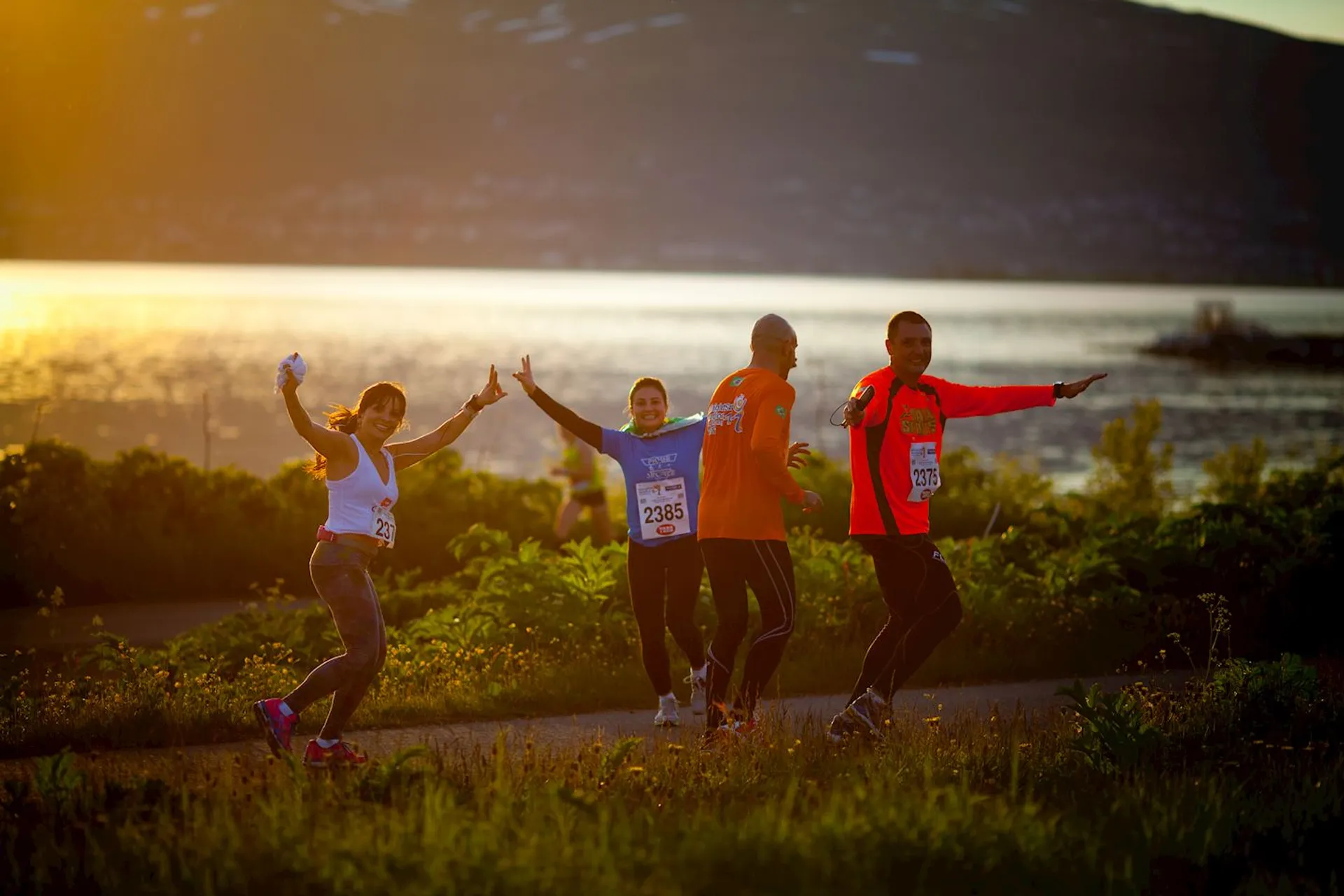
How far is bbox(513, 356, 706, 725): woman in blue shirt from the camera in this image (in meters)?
8.54

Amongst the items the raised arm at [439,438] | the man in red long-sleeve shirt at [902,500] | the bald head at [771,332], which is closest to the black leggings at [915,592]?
the man in red long-sleeve shirt at [902,500]

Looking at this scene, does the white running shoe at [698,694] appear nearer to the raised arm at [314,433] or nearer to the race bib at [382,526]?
the race bib at [382,526]

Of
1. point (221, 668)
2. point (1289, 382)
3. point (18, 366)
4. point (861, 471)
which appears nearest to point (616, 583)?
point (221, 668)

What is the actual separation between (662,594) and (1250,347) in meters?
148

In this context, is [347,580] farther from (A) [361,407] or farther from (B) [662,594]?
(B) [662,594]

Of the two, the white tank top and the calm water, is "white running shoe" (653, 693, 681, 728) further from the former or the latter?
the calm water

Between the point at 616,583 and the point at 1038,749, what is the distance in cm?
420

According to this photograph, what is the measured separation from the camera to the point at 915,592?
7988mm

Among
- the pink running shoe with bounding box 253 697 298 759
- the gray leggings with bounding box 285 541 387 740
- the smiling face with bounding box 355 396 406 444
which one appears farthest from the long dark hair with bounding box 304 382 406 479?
the pink running shoe with bounding box 253 697 298 759

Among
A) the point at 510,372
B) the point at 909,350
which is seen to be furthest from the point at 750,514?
the point at 510,372

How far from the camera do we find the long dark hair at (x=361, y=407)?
7.55 m

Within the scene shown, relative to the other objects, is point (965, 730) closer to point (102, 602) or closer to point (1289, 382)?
point (102, 602)

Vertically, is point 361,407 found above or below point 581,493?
above

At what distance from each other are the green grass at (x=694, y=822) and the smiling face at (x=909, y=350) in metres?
1.77
